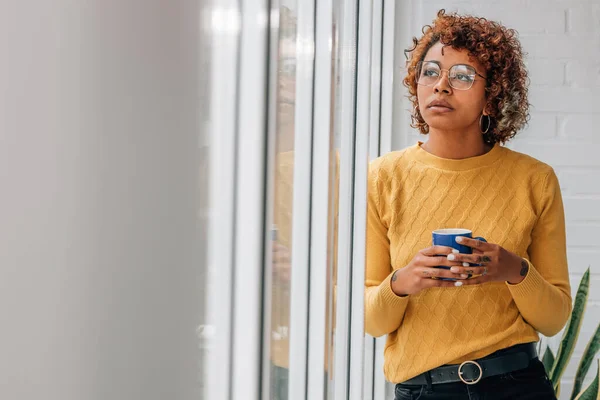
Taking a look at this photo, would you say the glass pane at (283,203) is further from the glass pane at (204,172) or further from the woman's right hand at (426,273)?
the woman's right hand at (426,273)

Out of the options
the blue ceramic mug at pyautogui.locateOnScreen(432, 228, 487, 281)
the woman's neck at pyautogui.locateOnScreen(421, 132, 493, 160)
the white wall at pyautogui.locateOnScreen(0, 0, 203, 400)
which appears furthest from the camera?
the woman's neck at pyautogui.locateOnScreen(421, 132, 493, 160)

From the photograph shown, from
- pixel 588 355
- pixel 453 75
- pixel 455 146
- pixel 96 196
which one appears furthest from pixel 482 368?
pixel 96 196

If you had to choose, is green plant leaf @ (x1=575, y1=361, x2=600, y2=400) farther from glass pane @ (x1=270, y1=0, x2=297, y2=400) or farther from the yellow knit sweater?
glass pane @ (x1=270, y1=0, x2=297, y2=400)

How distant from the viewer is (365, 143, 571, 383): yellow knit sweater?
3.41ft

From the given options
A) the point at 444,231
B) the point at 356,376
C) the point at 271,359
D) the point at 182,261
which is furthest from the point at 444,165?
the point at 182,261

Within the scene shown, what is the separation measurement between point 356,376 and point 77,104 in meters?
1.11

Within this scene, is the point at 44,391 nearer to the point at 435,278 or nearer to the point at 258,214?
A: the point at 258,214

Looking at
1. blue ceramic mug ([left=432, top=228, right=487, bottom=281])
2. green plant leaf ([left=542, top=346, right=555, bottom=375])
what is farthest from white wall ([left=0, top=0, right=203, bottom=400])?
green plant leaf ([left=542, top=346, right=555, bottom=375])

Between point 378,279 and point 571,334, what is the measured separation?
2.80 ft

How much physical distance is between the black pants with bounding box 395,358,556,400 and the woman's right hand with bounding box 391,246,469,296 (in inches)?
6.4

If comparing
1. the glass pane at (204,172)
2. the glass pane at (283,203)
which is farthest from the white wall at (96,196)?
the glass pane at (283,203)

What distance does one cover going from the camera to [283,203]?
14.2 inches

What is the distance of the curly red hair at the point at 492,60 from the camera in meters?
1.13

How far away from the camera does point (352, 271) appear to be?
39.8 inches
